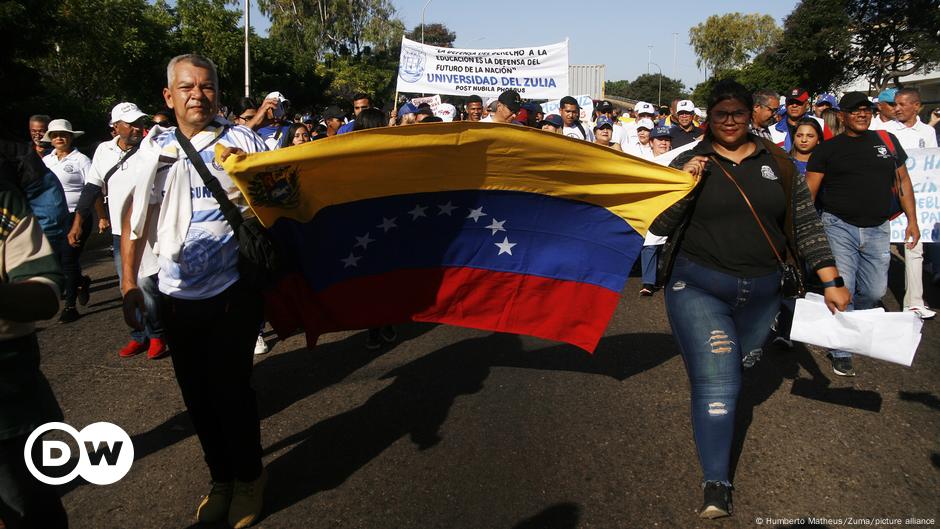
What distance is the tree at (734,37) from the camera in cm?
8794

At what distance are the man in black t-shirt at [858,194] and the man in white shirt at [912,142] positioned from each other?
3.68 feet

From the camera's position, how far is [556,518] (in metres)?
3.35

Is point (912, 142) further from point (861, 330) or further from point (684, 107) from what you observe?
point (861, 330)

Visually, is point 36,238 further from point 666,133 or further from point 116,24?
point 116,24

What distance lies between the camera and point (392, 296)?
4305 millimetres

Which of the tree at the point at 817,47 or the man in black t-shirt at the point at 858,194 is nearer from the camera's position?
the man in black t-shirt at the point at 858,194

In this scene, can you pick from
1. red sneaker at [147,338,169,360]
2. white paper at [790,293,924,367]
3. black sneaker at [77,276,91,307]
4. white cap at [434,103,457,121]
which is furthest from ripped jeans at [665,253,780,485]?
white cap at [434,103,457,121]

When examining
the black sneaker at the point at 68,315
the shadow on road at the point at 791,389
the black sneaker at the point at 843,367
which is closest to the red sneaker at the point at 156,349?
the black sneaker at the point at 68,315

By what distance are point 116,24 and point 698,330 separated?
2838 cm

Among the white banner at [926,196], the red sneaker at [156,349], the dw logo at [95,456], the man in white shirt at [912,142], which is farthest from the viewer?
the white banner at [926,196]

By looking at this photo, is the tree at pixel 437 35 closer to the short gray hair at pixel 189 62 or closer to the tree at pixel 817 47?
the tree at pixel 817 47

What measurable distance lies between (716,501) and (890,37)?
202 feet

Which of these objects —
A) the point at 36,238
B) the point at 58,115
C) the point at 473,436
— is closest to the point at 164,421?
the point at 473,436

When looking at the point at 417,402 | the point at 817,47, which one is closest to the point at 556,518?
the point at 417,402
